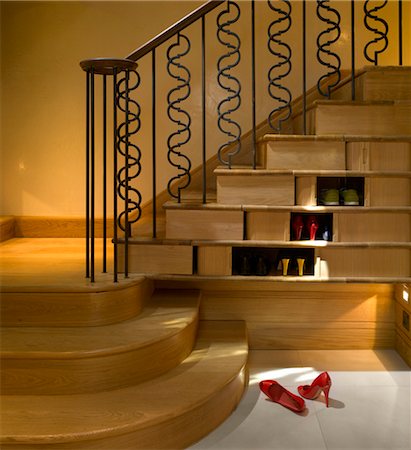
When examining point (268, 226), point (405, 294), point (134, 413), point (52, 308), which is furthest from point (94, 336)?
point (405, 294)

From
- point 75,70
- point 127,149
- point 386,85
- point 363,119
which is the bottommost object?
point 127,149

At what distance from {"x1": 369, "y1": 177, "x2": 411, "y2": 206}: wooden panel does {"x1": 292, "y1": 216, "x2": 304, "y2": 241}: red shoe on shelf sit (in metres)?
0.37

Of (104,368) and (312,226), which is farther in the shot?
(312,226)

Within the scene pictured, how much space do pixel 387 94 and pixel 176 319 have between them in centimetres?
162

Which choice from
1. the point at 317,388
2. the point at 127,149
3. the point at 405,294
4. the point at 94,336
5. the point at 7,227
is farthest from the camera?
the point at 7,227

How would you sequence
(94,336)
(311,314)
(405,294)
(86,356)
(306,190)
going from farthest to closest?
1. (311,314)
2. (405,294)
3. (306,190)
4. (94,336)
5. (86,356)

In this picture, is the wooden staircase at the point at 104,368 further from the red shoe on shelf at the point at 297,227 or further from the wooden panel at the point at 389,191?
the wooden panel at the point at 389,191

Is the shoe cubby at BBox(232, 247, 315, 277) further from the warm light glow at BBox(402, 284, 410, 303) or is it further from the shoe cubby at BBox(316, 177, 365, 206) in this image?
the warm light glow at BBox(402, 284, 410, 303)

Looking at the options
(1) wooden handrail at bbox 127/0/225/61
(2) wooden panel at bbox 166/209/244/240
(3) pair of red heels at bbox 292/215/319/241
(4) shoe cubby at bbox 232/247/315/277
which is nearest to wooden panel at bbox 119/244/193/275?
(2) wooden panel at bbox 166/209/244/240

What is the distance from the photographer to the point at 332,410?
271cm

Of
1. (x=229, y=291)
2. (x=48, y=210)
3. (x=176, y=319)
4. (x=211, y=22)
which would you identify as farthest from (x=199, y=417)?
(x=211, y=22)

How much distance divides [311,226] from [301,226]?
6cm

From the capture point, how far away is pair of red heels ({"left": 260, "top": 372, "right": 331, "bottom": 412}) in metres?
2.72

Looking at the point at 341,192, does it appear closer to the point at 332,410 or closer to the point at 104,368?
the point at 332,410
